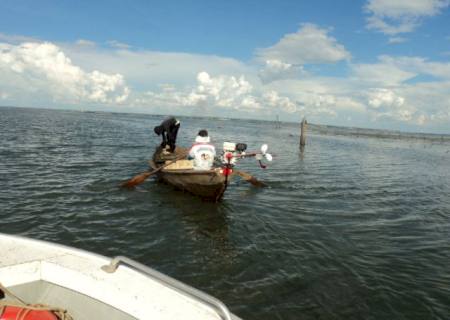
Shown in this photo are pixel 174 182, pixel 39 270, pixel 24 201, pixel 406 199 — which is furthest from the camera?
pixel 406 199

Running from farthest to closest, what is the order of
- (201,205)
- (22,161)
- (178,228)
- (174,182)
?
1. (22,161)
2. (174,182)
3. (201,205)
4. (178,228)

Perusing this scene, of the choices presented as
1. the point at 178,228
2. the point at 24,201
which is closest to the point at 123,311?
the point at 178,228

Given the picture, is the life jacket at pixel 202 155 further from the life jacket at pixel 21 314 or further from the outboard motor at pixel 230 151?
the life jacket at pixel 21 314

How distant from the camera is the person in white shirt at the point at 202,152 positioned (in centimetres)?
1214

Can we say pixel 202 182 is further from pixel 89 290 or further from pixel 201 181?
pixel 89 290

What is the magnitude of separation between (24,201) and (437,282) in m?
12.2

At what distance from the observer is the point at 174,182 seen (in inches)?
530

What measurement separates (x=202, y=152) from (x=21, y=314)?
9.65 meters

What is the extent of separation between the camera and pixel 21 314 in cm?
269

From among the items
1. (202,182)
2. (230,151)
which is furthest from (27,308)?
(230,151)

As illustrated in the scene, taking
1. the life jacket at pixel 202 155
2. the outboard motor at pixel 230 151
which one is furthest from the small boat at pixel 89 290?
the life jacket at pixel 202 155

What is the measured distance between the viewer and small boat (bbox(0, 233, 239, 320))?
2.86m

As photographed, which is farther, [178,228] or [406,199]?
[406,199]

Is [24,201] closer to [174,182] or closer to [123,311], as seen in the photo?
[174,182]
